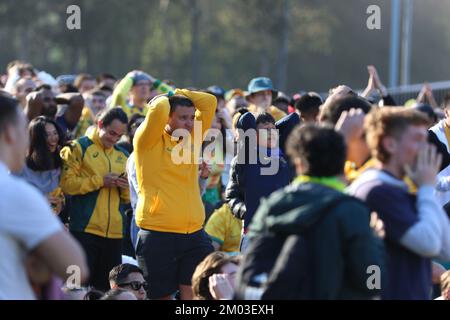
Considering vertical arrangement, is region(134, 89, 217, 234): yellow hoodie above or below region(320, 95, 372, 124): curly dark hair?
below

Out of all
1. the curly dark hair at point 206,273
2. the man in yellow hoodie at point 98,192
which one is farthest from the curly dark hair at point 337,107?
the man in yellow hoodie at point 98,192

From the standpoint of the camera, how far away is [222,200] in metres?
12.5

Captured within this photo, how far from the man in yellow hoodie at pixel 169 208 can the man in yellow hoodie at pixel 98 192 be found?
3.75ft

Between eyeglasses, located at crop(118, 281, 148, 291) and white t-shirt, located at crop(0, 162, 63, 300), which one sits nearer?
white t-shirt, located at crop(0, 162, 63, 300)

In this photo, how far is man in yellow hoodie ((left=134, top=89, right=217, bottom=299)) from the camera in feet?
26.9

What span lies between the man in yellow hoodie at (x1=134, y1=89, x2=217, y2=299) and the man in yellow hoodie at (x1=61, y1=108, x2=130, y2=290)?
1142mm

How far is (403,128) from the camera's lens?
5008mm

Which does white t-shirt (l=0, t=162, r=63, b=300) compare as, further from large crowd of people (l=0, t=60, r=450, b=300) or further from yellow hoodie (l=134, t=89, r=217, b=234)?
yellow hoodie (l=134, t=89, r=217, b=234)

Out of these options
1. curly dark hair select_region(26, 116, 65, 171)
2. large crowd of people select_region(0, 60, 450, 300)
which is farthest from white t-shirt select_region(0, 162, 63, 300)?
curly dark hair select_region(26, 116, 65, 171)

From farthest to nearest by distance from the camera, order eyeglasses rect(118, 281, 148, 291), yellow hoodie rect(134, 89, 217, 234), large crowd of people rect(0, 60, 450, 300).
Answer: yellow hoodie rect(134, 89, 217, 234) < eyeglasses rect(118, 281, 148, 291) < large crowd of people rect(0, 60, 450, 300)

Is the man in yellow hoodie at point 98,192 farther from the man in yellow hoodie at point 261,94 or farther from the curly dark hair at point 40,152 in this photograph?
the man in yellow hoodie at point 261,94

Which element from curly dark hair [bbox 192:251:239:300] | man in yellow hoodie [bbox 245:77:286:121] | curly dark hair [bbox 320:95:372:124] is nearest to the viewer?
curly dark hair [bbox 320:95:372:124]

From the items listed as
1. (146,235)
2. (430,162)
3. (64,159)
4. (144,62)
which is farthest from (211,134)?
(144,62)

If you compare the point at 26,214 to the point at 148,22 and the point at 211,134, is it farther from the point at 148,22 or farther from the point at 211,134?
the point at 148,22
